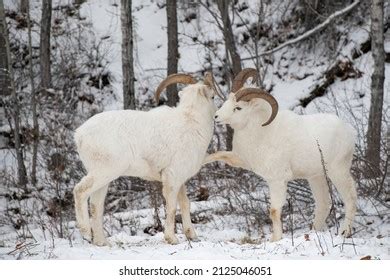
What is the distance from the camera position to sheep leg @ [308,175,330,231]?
8.59 meters

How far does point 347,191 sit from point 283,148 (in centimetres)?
111

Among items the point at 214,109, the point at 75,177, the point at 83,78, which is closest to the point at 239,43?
the point at 83,78

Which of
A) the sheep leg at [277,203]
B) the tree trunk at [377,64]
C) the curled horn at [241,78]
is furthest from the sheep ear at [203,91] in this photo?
the tree trunk at [377,64]

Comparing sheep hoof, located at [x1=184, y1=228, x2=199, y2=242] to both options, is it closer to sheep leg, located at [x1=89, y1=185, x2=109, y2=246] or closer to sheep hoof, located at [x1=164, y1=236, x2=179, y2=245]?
sheep hoof, located at [x1=164, y1=236, x2=179, y2=245]

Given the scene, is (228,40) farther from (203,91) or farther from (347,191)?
(347,191)

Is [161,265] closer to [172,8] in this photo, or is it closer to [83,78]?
[172,8]

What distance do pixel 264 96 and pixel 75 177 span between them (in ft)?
21.8

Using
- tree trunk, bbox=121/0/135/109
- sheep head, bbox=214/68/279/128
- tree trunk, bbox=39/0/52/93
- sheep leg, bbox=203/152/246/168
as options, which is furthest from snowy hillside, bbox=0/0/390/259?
tree trunk, bbox=121/0/135/109

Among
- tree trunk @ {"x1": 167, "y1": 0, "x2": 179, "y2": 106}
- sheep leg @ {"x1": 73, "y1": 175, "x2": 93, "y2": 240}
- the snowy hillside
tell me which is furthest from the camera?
tree trunk @ {"x1": 167, "y1": 0, "x2": 179, "y2": 106}

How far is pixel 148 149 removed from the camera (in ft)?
25.5

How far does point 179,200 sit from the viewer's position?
824cm

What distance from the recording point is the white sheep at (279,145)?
785 cm

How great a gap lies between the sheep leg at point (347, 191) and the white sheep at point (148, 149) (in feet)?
5.72

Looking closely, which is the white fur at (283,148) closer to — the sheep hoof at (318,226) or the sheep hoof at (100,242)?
the sheep hoof at (318,226)
